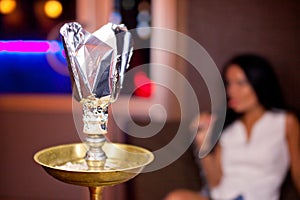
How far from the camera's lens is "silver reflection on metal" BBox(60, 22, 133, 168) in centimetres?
81

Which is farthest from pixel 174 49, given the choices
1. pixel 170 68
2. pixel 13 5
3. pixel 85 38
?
pixel 85 38

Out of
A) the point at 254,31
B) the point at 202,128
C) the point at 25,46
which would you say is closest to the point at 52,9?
the point at 25,46

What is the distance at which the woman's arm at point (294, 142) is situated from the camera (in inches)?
95.7

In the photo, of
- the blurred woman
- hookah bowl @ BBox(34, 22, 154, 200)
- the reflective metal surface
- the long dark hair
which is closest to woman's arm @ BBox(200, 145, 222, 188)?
the blurred woman

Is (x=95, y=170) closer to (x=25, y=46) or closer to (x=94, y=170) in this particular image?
(x=94, y=170)

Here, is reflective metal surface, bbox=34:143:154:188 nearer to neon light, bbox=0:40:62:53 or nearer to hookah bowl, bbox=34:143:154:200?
hookah bowl, bbox=34:143:154:200

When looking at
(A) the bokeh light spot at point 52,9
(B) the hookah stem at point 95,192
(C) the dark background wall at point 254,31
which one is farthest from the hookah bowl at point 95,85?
(A) the bokeh light spot at point 52,9

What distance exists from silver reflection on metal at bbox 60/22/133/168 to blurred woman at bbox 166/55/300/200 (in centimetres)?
163

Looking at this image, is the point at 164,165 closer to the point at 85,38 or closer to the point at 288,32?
the point at 288,32

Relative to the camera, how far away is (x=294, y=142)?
2.43 meters

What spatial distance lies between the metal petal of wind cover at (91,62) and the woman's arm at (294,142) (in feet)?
5.80

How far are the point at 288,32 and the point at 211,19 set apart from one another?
0.48m

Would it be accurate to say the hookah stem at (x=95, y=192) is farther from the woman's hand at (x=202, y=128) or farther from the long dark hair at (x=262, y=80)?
the long dark hair at (x=262, y=80)

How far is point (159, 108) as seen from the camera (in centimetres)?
318
